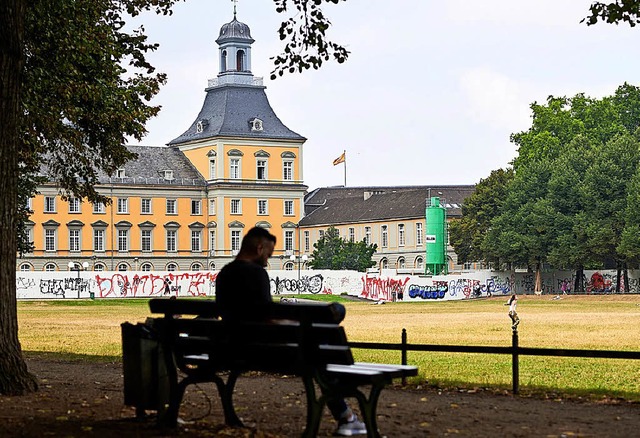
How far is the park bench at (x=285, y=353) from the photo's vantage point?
9.31 metres

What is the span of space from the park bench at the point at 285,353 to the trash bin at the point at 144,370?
293 millimetres

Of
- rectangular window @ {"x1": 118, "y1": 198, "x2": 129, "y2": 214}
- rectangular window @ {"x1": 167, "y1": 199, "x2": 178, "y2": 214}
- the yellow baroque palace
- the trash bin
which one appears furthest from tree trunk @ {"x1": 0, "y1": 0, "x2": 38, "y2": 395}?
rectangular window @ {"x1": 167, "y1": 199, "x2": 178, "y2": 214}

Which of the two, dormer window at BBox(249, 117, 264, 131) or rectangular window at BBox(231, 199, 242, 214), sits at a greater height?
dormer window at BBox(249, 117, 264, 131)

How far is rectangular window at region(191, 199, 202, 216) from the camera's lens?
12700cm

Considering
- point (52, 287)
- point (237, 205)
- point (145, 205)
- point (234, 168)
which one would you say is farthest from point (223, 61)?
point (52, 287)

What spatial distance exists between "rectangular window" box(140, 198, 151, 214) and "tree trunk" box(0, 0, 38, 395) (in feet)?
363

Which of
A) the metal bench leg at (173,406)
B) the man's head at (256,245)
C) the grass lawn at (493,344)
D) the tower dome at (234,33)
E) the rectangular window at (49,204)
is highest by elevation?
the tower dome at (234,33)

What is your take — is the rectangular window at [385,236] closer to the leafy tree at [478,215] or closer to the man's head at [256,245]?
the leafy tree at [478,215]

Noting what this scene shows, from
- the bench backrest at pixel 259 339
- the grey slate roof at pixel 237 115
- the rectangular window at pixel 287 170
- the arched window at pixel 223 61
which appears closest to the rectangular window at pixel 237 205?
the rectangular window at pixel 287 170

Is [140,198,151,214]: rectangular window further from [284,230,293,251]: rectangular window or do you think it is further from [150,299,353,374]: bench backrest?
[150,299,353,374]: bench backrest

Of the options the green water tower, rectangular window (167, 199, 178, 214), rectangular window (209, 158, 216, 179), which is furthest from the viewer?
rectangular window (209, 158, 216, 179)

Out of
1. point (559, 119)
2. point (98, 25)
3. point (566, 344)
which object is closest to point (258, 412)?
point (98, 25)

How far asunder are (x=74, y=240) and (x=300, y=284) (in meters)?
26.3

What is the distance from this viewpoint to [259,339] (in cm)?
977
